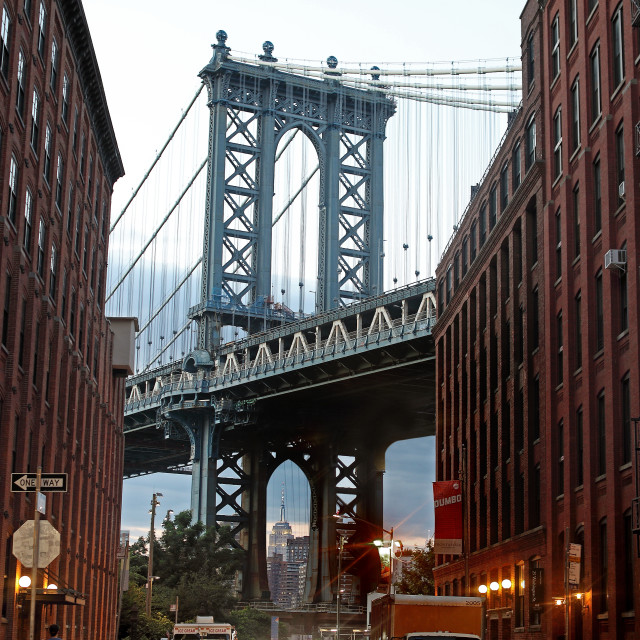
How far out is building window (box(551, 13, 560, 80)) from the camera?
4700cm

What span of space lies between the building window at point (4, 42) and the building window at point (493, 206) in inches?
1038

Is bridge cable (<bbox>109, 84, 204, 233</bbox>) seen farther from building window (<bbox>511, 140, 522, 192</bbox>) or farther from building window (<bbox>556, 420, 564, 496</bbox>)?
building window (<bbox>556, 420, 564, 496</bbox>)

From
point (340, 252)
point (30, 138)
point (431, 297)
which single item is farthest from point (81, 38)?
point (340, 252)

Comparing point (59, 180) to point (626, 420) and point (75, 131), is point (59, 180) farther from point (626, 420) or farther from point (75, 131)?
point (626, 420)

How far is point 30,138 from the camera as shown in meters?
41.8

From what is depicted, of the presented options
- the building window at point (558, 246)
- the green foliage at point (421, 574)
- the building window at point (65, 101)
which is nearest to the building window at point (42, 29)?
the building window at point (65, 101)

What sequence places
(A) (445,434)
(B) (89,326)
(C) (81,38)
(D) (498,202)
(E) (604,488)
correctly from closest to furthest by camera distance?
(E) (604,488) < (C) (81,38) < (D) (498,202) < (B) (89,326) < (A) (445,434)

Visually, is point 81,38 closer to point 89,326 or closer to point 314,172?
point 89,326

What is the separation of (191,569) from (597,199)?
2902 inches

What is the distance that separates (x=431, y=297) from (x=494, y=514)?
28.4 m

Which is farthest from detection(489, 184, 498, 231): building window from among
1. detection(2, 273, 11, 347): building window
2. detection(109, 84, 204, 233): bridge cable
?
detection(109, 84, 204, 233): bridge cable

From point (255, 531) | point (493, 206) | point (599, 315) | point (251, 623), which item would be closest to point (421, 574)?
point (251, 623)

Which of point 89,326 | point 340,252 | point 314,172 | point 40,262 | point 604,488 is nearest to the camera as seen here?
point 604,488

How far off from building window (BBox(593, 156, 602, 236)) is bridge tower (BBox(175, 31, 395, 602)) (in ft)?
213
